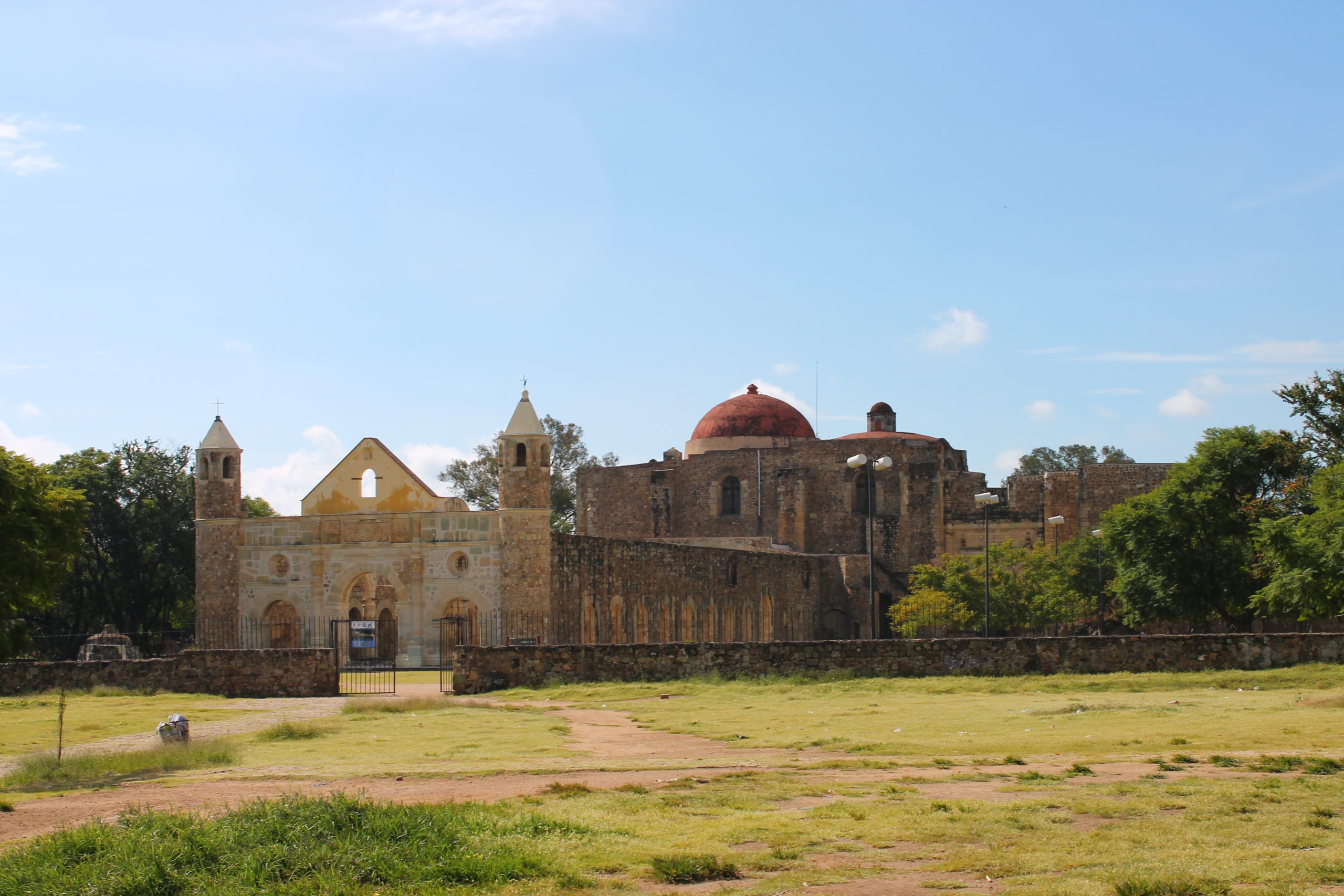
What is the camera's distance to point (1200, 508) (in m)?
34.8

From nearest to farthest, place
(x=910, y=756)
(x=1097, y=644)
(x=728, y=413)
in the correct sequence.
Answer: (x=910, y=756) < (x=1097, y=644) < (x=728, y=413)

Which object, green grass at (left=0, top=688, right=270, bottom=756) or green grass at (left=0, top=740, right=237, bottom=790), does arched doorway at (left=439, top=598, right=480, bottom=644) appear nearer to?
green grass at (left=0, top=688, right=270, bottom=756)

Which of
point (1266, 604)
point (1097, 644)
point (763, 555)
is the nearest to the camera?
point (1097, 644)

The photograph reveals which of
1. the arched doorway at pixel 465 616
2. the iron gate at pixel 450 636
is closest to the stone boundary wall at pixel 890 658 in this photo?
the iron gate at pixel 450 636

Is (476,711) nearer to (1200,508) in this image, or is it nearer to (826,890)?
(826,890)

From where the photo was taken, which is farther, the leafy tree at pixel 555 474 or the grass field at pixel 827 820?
the leafy tree at pixel 555 474

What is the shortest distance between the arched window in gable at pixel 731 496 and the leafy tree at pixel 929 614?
1172 cm

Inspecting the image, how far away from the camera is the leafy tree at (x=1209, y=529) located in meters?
34.0

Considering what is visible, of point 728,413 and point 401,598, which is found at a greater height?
point 728,413

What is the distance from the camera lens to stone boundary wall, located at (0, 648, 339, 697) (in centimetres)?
2223

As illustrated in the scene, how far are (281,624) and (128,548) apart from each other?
10.7 m

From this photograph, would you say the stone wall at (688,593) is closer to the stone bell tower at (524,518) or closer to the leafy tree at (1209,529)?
the stone bell tower at (524,518)

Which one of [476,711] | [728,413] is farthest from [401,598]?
[728,413]

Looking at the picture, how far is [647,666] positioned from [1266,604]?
13.8 m
